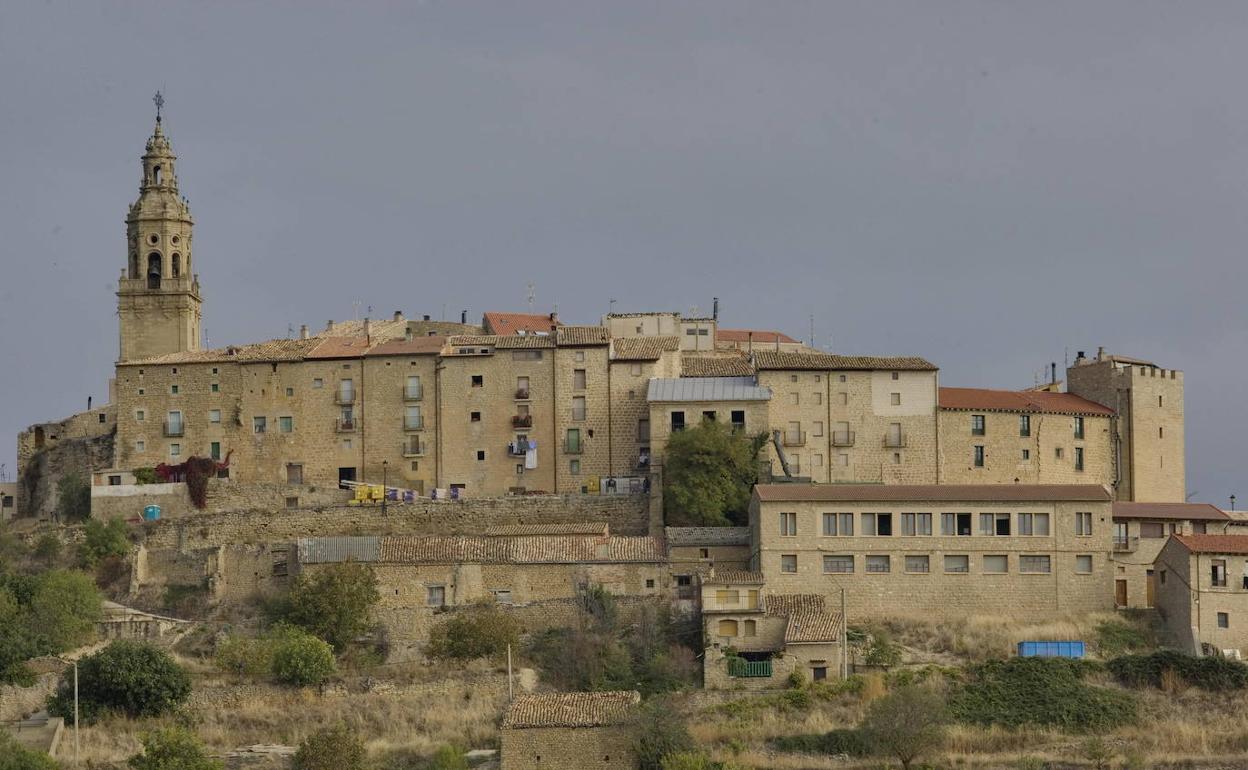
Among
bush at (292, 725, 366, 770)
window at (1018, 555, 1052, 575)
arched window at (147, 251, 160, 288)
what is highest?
arched window at (147, 251, 160, 288)

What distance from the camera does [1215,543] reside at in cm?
6925

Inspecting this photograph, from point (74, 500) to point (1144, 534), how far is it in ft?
107

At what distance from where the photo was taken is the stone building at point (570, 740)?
6253 cm

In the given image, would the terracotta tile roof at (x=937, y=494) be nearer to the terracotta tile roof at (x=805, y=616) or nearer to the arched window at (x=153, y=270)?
the terracotta tile roof at (x=805, y=616)

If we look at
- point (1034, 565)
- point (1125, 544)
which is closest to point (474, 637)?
point (1034, 565)

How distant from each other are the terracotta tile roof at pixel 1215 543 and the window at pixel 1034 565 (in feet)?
11.2

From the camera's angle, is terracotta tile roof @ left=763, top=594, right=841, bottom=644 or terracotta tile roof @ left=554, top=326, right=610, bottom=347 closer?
terracotta tile roof @ left=763, top=594, right=841, bottom=644

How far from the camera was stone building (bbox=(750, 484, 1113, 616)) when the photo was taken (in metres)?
70.8

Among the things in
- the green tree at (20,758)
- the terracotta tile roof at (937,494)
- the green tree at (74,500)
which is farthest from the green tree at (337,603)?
the green tree at (74,500)

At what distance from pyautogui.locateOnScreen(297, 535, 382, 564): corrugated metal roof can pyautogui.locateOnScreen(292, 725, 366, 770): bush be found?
10040mm

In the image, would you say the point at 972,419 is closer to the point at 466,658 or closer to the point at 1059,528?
the point at 1059,528

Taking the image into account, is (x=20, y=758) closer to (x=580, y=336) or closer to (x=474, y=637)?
(x=474, y=637)

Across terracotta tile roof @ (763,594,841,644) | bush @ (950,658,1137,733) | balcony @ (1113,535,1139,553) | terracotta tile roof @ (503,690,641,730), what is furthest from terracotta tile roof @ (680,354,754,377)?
terracotta tile roof @ (503,690,641,730)

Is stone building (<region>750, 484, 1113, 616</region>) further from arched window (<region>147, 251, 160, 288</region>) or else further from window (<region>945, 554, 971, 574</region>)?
arched window (<region>147, 251, 160, 288</region>)
